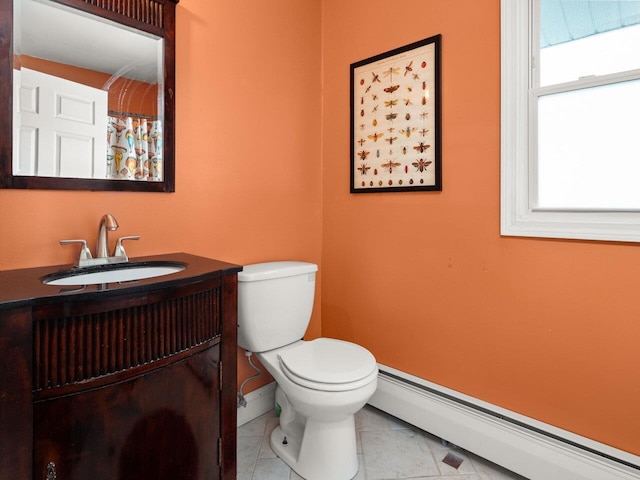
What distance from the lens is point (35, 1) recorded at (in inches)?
47.6

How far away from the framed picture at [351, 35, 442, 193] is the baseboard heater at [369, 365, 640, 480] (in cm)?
98

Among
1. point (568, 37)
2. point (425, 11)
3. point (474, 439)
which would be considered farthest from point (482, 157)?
point (474, 439)

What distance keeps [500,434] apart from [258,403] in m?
1.14

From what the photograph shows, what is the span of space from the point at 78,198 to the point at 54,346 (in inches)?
25.1

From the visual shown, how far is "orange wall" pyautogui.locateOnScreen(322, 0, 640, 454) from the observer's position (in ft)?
4.29

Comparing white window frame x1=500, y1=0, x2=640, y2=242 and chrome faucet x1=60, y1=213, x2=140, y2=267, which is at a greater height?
white window frame x1=500, y1=0, x2=640, y2=242

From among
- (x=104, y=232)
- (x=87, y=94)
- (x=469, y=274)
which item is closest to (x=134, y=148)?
(x=87, y=94)

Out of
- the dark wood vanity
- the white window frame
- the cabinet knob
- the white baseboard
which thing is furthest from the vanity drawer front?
the white window frame

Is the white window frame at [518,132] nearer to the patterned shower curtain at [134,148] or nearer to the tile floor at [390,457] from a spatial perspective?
the tile floor at [390,457]

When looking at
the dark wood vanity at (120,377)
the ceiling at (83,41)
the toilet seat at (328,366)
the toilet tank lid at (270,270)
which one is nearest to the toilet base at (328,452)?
the toilet seat at (328,366)

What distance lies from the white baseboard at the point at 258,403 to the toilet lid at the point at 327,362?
1.45 ft

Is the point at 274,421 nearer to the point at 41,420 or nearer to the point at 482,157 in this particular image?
the point at 41,420

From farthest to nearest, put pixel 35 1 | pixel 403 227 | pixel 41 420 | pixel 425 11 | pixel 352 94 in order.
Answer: pixel 352 94 → pixel 403 227 → pixel 425 11 → pixel 35 1 → pixel 41 420

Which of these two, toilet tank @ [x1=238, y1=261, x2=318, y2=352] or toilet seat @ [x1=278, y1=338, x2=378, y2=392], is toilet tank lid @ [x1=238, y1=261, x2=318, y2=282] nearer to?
toilet tank @ [x1=238, y1=261, x2=318, y2=352]
